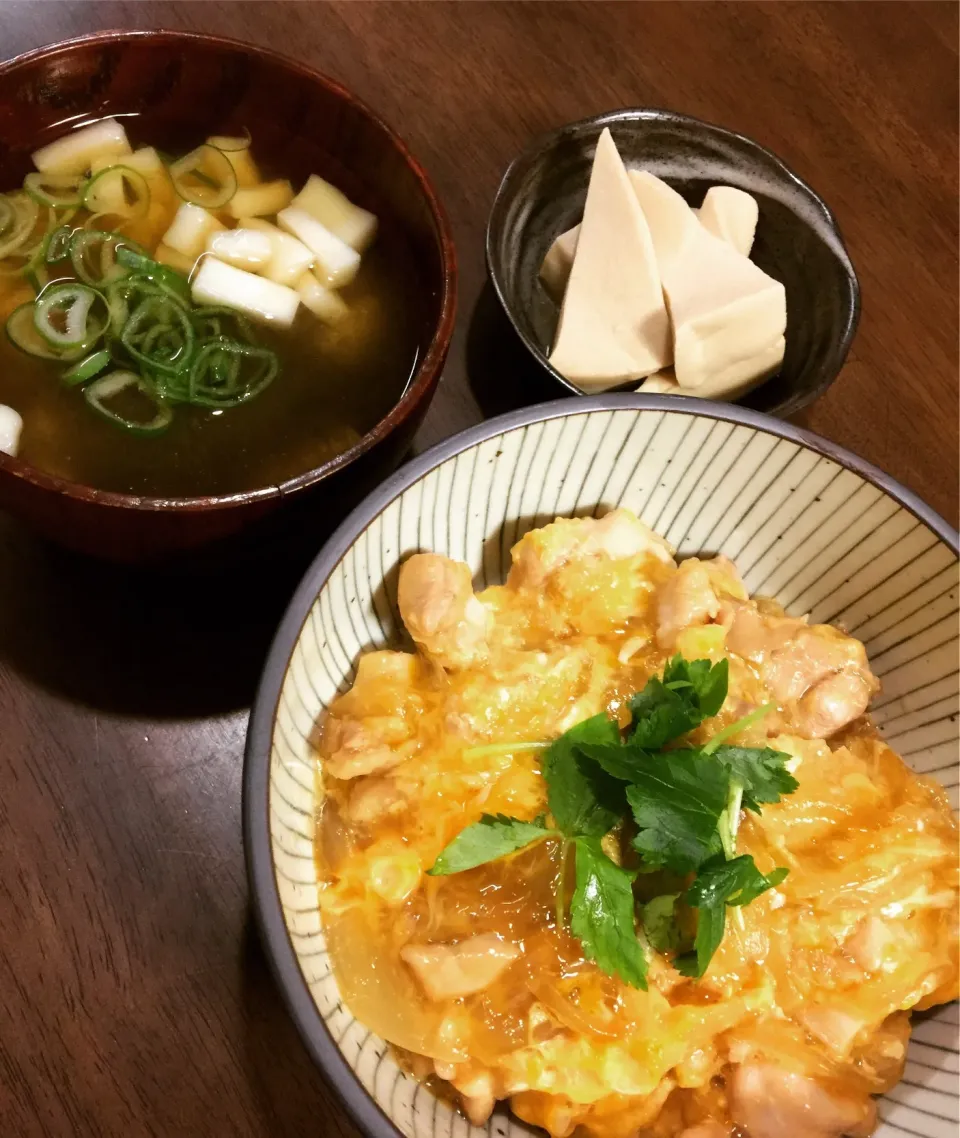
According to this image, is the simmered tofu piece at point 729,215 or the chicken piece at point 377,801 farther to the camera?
the simmered tofu piece at point 729,215

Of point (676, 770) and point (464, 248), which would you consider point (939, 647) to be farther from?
point (464, 248)

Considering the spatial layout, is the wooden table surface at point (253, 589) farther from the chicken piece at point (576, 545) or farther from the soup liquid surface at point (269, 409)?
the chicken piece at point (576, 545)

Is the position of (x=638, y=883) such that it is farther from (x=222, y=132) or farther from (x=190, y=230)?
(x=222, y=132)

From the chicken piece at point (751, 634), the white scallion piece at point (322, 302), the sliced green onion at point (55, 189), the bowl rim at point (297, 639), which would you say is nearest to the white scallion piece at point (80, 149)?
the sliced green onion at point (55, 189)

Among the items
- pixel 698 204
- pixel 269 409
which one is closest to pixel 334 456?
pixel 269 409

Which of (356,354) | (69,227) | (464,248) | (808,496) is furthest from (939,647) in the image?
(69,227)

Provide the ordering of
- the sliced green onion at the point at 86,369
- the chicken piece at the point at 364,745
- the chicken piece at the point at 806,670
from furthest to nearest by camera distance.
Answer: the sliced green onion at the point at 86,369, the chicken piece at the point at 806,670, the chicken piece at the point at 364,745
